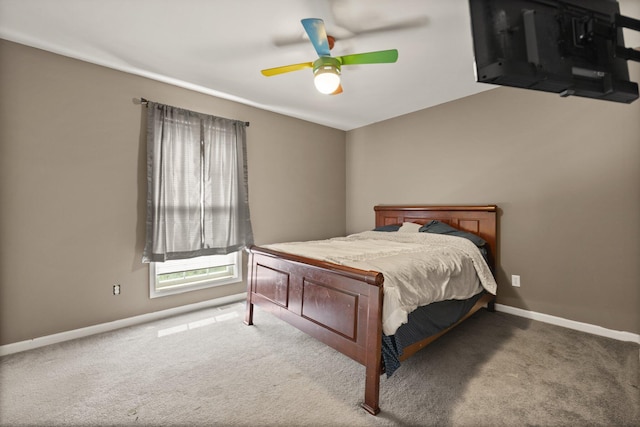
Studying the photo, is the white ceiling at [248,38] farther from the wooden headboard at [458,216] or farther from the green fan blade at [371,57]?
the wooden headboard at [458,216]

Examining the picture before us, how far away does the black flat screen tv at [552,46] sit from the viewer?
3.38ft

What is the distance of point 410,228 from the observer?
3482mm

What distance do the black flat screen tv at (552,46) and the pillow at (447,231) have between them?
2019 millimetres

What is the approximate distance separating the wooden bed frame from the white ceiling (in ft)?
5.55

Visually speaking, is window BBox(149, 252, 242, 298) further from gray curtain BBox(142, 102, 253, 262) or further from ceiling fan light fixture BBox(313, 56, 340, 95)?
ceiling fan light fixture BBox(313, 56, 340, 95)

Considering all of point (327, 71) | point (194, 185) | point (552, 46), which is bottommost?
point (194, 185)

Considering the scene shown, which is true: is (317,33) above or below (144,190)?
above

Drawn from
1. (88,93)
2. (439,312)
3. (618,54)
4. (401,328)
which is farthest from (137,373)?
(618,54)

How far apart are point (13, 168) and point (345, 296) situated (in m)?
2.79

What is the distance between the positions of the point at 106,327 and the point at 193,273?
93cm

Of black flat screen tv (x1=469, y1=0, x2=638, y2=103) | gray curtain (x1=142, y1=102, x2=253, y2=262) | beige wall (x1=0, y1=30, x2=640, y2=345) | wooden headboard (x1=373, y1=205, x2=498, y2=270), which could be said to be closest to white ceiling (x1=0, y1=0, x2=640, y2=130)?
beige wall (x1=0, y1=30, x2=640, y2=345)

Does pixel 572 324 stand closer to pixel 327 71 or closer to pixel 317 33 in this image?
pixel 327 71

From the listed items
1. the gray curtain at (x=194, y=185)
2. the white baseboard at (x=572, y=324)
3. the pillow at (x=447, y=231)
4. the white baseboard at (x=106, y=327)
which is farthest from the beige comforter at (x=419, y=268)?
the white baseboard at (x=106, y=327)

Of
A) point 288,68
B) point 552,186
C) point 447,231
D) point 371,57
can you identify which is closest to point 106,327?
point 288,68
